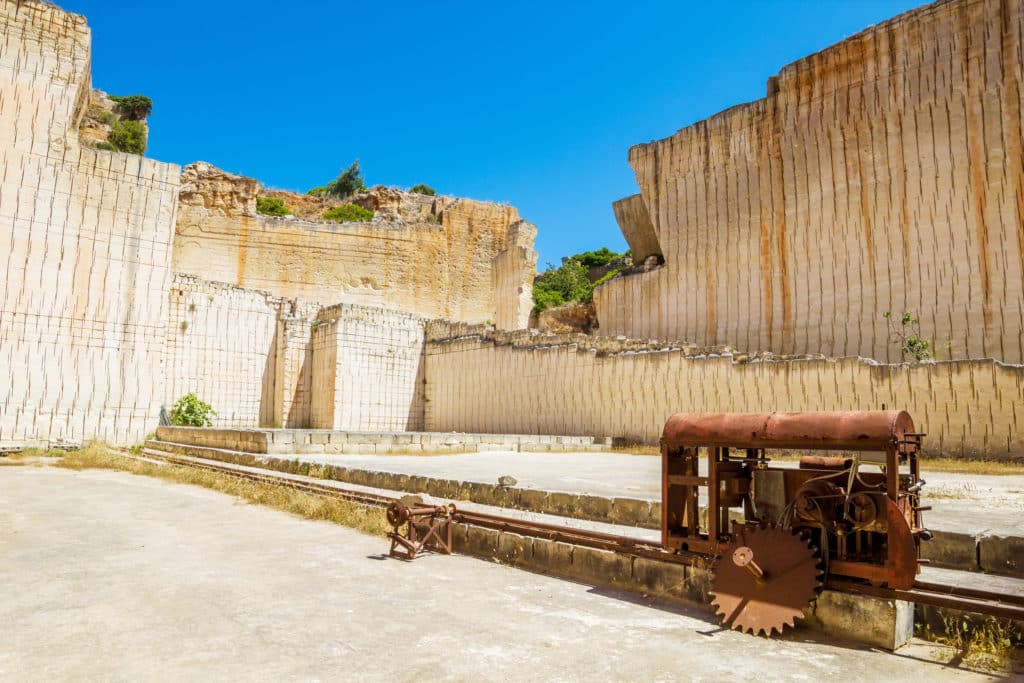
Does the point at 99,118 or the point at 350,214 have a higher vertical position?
the point at 99,118

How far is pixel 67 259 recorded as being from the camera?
15.0 metres

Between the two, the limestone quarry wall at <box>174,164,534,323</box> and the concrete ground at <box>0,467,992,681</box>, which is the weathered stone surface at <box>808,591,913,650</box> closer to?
the concrete ground at <box>0,467,992,681</box>

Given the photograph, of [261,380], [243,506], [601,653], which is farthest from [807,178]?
[601,653]

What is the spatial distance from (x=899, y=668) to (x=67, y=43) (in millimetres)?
19193

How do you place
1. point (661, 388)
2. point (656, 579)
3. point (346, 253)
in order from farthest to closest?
1. point (346, 253)
2. point (661, 388)
3. point (656, 579)

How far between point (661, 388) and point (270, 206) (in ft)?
87.1

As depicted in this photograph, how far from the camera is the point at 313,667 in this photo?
297 centimetres

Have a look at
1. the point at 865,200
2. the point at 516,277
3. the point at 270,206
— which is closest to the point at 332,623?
the point at 865,200

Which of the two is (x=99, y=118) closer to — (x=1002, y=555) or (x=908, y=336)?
(x=908, y=336)

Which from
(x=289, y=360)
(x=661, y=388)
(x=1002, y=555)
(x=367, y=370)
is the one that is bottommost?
(x=1002, y=555)

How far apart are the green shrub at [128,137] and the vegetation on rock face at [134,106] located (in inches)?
120

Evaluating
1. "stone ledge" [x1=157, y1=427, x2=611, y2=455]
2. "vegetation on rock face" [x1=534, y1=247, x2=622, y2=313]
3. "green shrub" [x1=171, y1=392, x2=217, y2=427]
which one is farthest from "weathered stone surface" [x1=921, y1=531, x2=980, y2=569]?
"vegetation on rock face" [x1=534, y1=247, x2=622, y2=313]

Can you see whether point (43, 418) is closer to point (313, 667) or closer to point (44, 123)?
point (44, 123)

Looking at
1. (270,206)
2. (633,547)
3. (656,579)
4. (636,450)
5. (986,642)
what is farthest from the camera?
(270,206)
